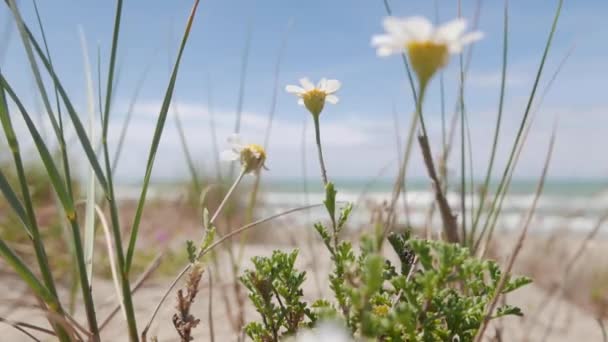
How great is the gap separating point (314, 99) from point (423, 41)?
0.35 metres

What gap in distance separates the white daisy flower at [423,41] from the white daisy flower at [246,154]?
429mm

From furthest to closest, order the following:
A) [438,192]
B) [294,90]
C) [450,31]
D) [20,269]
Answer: [438,192] < [294,90] < [20,269] < [450,31]

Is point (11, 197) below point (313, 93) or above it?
below

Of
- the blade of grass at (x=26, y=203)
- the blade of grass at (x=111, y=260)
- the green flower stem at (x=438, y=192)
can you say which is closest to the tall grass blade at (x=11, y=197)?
the blade of grass at (x=26, y=203)

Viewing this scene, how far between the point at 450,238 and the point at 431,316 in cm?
48

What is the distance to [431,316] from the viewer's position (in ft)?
2.11

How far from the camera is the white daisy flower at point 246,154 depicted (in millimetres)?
914

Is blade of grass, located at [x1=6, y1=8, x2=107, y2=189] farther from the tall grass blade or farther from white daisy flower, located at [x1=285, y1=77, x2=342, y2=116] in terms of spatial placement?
white daisy flower, located at [x1=285, y1=77, x2=342, y2=116]

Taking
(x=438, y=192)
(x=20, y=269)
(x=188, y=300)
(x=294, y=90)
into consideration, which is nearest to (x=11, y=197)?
(x=20, y=269)

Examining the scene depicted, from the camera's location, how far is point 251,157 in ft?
2.99

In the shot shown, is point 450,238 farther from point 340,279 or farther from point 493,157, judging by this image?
point 340,279

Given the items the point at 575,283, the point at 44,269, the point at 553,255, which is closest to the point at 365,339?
the point at 44,269

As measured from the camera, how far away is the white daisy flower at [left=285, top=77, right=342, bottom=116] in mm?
848

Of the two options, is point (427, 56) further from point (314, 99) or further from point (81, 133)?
point (81, 133)
